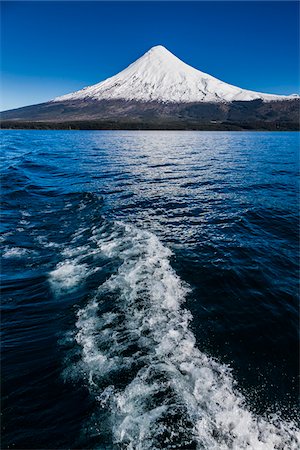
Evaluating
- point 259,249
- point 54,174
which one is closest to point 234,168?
point 54,174

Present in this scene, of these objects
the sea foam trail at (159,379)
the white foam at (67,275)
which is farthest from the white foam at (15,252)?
the sea foam trail at (159,379)

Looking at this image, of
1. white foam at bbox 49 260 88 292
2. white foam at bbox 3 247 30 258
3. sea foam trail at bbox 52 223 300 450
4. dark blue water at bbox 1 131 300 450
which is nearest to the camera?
sea foam trail at bbox 52 223 300 450

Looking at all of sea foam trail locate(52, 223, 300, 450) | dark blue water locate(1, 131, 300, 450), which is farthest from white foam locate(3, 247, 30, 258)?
sea foam trail locate(52, 223, 300, 450)

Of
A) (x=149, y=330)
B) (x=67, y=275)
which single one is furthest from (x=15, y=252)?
(x=149, y=330)

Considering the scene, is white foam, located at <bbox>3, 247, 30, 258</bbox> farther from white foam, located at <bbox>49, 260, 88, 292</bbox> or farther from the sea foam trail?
the sea foam trail

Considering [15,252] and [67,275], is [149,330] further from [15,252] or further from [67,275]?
[15,252]

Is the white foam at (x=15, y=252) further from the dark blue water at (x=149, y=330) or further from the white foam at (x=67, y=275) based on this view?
the white foam at (x=67, y=275)
